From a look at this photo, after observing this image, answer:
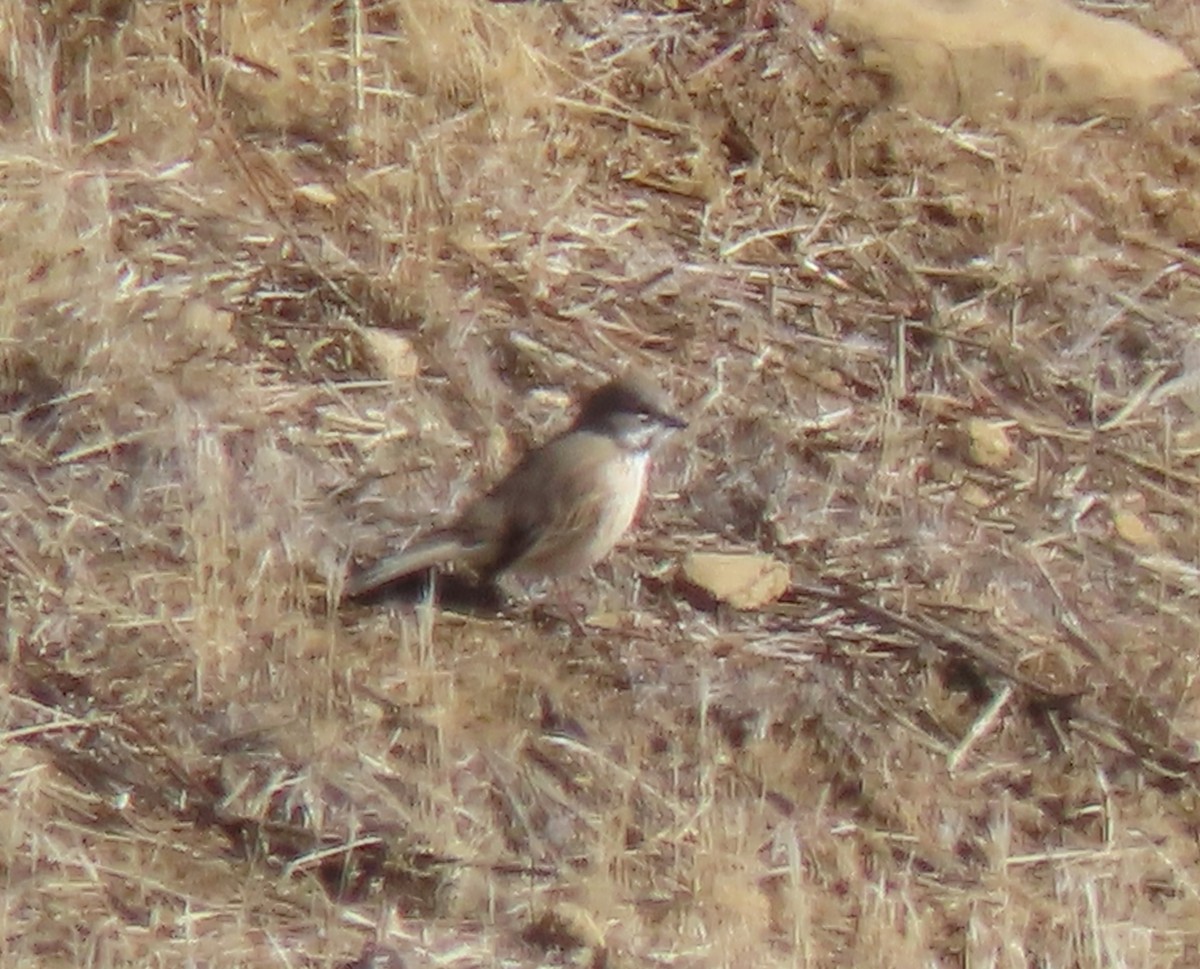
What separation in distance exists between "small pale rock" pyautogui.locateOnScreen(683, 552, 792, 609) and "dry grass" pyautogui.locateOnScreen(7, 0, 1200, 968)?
78mm

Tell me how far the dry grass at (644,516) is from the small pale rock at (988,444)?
0.01 metres

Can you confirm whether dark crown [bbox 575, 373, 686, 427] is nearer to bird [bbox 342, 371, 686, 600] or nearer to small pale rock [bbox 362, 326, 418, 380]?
bird [bbox 342, 371, 686, 600]

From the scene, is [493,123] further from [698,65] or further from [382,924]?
[382,924]

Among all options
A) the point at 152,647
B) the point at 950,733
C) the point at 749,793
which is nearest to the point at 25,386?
the point at 152,647

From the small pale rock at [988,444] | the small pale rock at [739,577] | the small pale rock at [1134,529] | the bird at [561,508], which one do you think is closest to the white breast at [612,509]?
the bird at [561,508]

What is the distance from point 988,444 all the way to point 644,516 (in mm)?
1133

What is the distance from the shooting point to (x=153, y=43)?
22.8 ft

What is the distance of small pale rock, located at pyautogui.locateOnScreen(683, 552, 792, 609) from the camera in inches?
240

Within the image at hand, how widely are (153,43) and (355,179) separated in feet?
2.55

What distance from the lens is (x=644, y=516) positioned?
6352mm

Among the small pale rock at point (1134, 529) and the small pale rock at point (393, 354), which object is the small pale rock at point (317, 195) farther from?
the small pale rock at point (1134, 529)

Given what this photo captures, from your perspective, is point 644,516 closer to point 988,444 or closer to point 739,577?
point 739,577

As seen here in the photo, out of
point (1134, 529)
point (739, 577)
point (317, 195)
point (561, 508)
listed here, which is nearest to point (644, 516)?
point (739, 577)

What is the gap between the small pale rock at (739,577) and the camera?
6.09m
